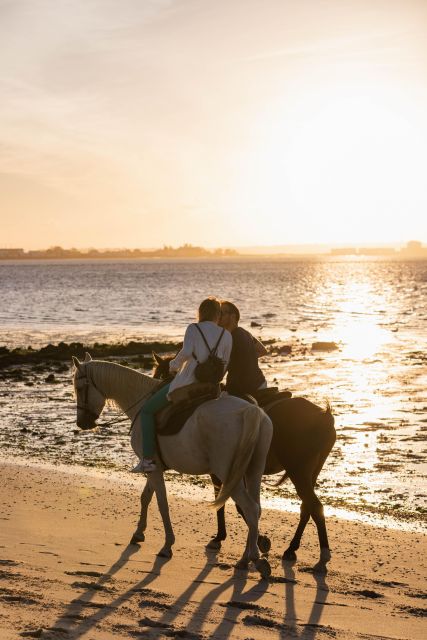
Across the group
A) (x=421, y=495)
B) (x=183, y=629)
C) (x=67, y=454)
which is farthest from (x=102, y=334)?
(x=183, y=629)

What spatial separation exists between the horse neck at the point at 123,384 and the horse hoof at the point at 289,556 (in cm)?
258

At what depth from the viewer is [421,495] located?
1298 cm

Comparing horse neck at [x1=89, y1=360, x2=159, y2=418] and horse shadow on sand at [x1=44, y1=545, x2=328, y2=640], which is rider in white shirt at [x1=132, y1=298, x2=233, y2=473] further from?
horse shadow on sand at [x1=44, y1=545, x2=328, y2=640]

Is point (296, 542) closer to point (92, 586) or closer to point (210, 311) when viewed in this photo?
point (92, 586)

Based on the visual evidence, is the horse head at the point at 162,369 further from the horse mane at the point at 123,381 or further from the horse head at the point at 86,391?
the horse head at the point at 86,391

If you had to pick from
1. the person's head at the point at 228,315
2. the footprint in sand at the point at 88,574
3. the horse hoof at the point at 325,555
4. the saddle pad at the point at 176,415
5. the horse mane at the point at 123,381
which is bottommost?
the horse hoof at the point at 325,555

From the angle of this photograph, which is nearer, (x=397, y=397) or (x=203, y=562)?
(x=203, y=562)

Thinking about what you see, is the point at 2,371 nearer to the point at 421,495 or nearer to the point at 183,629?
the point at 421,495

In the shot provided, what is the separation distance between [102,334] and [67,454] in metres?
34.3

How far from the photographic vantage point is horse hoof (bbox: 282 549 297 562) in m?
9.70

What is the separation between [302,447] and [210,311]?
211cm

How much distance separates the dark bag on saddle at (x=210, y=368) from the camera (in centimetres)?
891

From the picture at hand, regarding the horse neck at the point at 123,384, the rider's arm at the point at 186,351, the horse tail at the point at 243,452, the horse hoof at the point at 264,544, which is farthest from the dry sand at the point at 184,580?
the rider's arm at the point at 186,351

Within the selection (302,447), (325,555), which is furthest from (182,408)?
(325,555)
